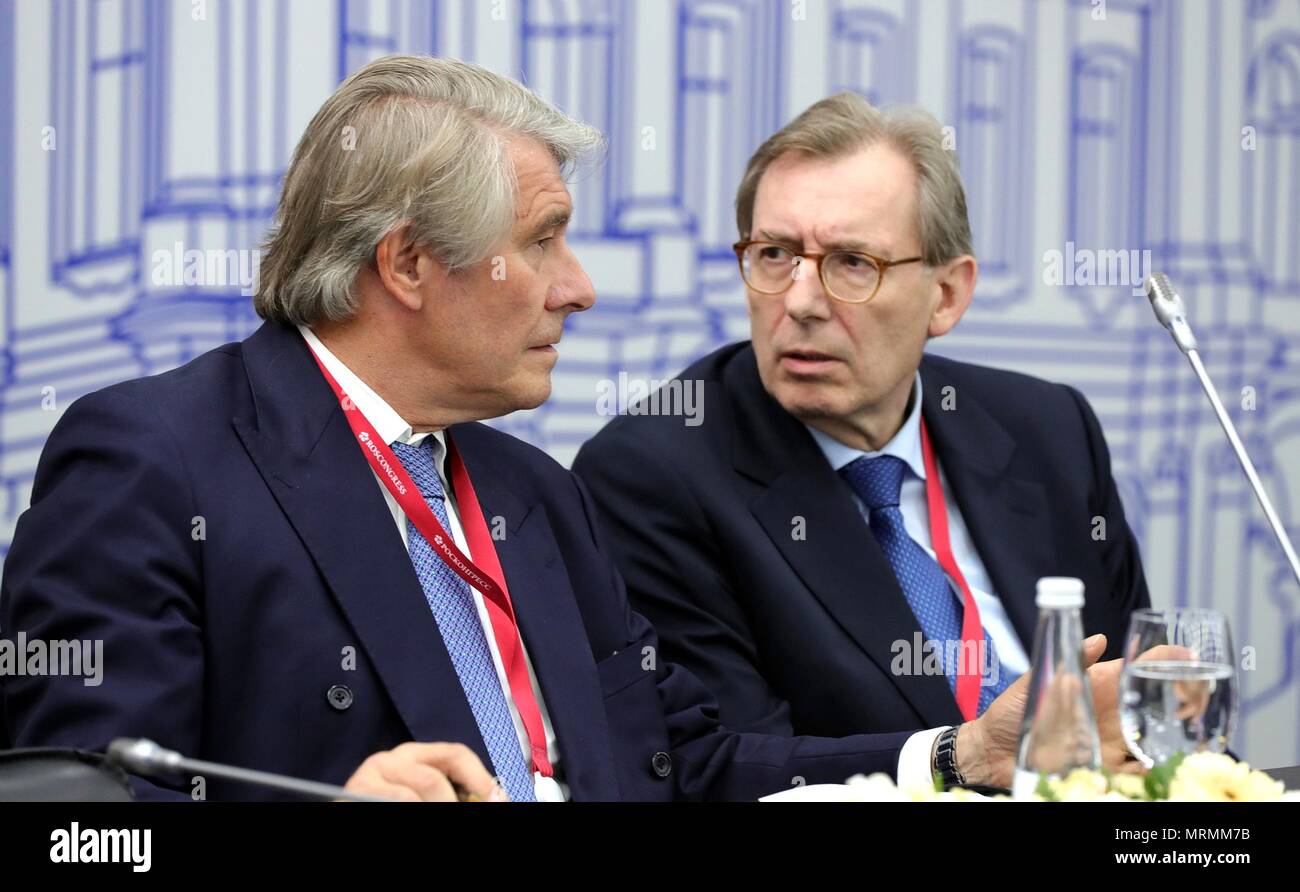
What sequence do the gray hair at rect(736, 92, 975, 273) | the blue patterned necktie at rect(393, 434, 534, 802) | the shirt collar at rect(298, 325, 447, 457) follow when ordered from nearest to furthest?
1. the blue patterned necktie at rect(393, 434, 534, 802)
2. the shirt collar at rect(298, 325, 447, 457)
3. the gray hair at rect(736, 92, 975, 273)

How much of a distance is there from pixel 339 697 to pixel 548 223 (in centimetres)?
75

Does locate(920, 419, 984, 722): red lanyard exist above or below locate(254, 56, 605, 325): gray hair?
below

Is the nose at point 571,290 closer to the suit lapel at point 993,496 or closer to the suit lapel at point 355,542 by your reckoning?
the suit lapel at point 355,542

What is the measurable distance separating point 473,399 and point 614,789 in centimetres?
57

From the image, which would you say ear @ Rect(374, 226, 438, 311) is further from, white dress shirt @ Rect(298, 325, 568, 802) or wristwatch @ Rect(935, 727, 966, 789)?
wristwatch @ Rect(935, 727, 966, 789)

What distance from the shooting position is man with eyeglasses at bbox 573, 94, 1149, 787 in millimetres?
2645

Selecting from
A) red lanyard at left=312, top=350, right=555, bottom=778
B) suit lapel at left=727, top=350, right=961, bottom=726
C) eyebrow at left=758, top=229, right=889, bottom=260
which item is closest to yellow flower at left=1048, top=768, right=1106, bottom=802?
red lanyard at left=312, top=350, right=555, bottom=778

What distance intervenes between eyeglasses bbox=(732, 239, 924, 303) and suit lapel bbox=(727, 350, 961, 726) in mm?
234

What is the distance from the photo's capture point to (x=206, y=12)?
3.19 meters

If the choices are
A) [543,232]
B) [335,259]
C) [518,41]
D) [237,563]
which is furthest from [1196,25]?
[237,563]

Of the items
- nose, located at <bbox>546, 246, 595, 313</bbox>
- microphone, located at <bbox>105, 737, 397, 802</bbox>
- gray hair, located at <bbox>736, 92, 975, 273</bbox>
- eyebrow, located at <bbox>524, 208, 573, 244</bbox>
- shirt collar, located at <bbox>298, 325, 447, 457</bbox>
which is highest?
gray hair, located at <bbox>736, 92, 975, 273</bbox>

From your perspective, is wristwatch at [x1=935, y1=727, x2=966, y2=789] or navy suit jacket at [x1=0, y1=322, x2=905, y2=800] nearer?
navy suit jacket at [x1=0, y1=322, x2=905, y2=800]

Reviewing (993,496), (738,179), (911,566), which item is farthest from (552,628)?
(738,179)

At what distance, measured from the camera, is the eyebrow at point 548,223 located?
89.2 inches
